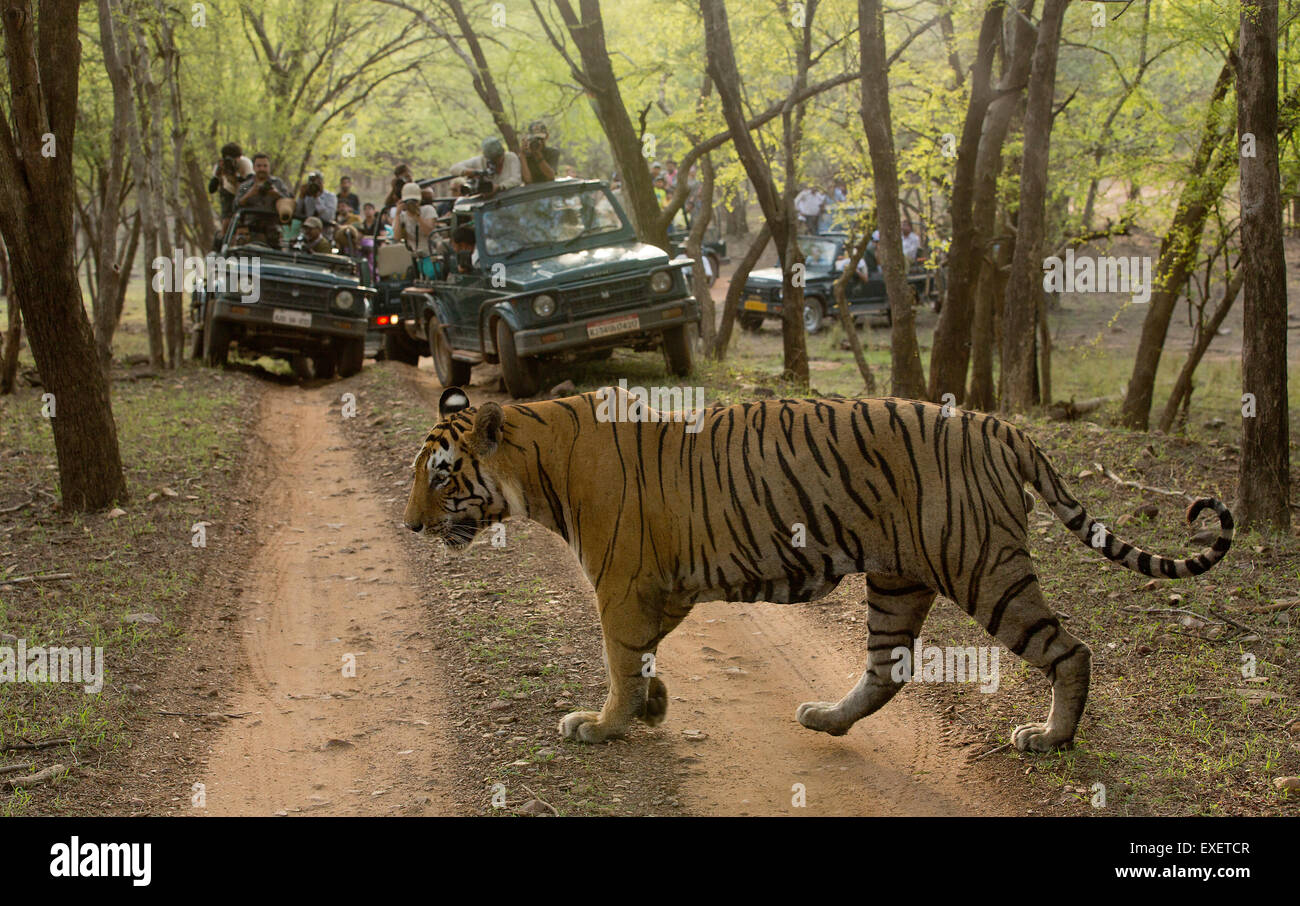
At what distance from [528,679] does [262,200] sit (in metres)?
13.0

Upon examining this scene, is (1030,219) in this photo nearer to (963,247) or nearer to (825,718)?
(963,247)

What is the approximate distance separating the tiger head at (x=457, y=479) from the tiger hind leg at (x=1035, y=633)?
2143mm

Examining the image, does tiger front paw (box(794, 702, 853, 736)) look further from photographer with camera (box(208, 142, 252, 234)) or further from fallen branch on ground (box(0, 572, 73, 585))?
photographer with camera (box(208, 142, 252, 234))

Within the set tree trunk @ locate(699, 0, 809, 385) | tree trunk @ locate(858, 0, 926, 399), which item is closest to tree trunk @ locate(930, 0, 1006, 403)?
tree trunk @ locate(858, 0, 926, 399)

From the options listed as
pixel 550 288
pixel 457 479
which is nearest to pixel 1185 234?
pixel 550 288

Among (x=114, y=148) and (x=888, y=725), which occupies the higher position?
(x=114, y=148)

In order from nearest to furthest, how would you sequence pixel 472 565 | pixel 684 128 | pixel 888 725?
pixel 888 725, pixel 472 565, pixel 684 128

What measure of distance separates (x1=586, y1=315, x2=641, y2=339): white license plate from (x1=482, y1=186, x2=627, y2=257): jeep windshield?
1521 mm

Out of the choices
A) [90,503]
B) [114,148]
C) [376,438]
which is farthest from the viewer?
[114,148]

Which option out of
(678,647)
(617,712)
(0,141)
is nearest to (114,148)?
(0,141)

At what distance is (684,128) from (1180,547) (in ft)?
44.1
